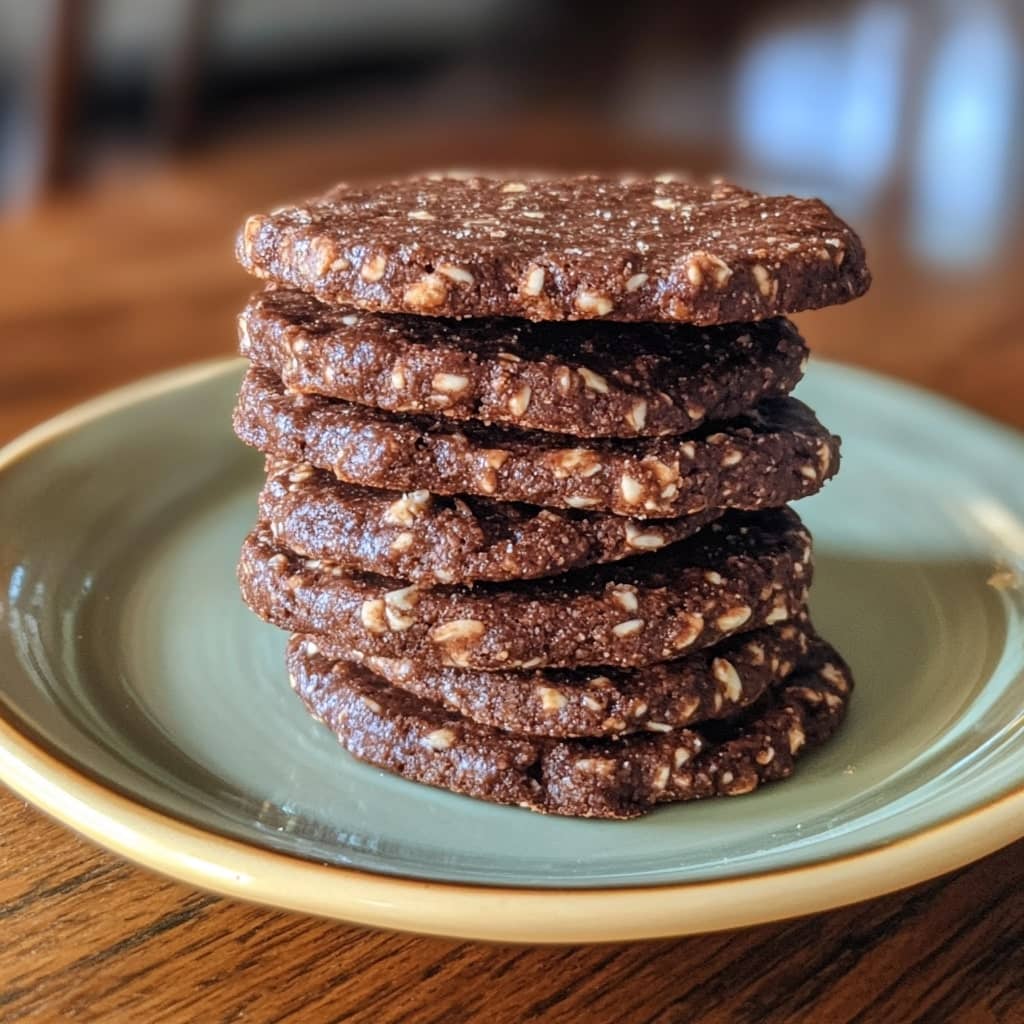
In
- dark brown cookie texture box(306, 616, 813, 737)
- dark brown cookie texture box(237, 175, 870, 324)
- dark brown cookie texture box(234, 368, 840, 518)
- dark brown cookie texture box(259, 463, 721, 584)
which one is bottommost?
dark brown cookie texture box(306, 616, 813, 737)

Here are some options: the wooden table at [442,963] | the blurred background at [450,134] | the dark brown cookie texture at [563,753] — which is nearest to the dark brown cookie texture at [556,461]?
the dark brown cookie texture at [563,753]

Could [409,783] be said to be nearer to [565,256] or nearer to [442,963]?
[442,963]

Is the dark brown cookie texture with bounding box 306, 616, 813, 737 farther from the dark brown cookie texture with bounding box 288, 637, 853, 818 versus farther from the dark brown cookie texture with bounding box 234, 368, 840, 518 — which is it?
the dark brown cookie texture with bounding box 234, 368, 840, 518

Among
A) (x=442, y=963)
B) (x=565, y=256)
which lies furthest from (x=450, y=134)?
(x=442, y=963)

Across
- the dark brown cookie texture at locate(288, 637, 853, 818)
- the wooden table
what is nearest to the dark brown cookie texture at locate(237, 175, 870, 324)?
the dark brown cookie texture at locate(288, 637, 853, 818)

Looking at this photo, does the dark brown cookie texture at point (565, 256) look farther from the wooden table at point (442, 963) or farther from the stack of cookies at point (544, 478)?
the wooden table at point (442, 963)

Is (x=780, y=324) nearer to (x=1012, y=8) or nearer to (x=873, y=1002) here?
(x=873, y=1002)
